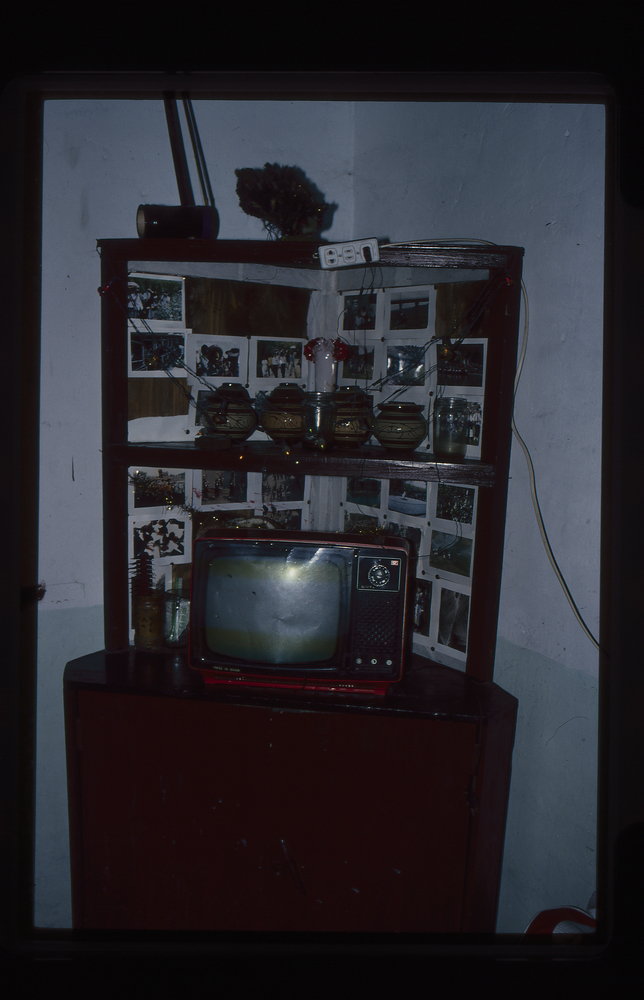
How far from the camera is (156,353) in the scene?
1426mm

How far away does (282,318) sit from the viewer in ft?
4.99

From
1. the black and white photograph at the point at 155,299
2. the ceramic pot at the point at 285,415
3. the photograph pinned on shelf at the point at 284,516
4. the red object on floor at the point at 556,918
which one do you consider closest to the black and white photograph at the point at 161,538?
the photograph pinned on shelf at the point at 284,516

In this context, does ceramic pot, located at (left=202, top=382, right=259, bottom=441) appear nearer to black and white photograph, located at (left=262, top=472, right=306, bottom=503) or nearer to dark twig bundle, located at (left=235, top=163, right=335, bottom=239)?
black and white photograph, located at (left=262, top=472, right=306, bottom=503)

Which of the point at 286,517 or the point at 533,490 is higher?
the point at 533,490

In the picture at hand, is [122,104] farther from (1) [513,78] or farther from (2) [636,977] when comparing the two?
(2) [636,977]

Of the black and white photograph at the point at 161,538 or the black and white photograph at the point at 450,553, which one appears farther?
the black and white photograph at the point at 161,538

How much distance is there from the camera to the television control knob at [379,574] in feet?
3.98

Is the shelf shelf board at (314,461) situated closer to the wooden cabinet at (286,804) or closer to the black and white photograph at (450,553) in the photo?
the black and white photograph at (450,553)

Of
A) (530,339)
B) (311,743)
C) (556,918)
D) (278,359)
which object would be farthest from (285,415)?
(556,918)

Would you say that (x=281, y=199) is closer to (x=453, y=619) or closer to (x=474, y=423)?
(x=474, y=423)

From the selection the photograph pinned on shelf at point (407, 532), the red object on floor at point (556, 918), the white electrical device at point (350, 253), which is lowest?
the red object on floor at point (556, 918)

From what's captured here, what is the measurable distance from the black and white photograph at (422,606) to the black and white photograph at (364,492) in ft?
0.82

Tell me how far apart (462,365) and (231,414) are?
0.55 m

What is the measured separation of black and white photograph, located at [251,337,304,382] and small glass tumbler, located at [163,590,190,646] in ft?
2.03
